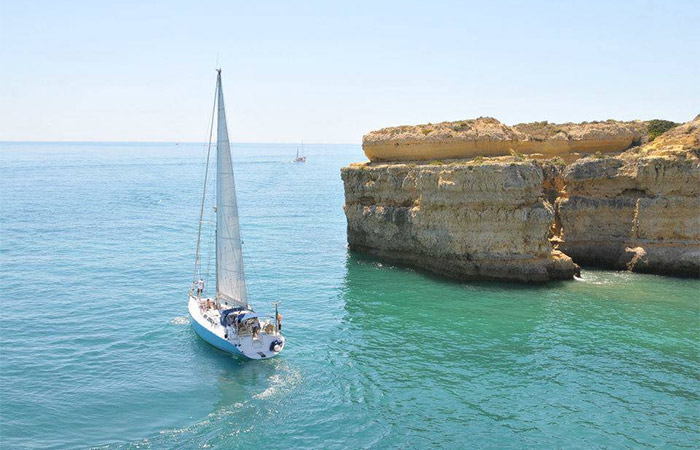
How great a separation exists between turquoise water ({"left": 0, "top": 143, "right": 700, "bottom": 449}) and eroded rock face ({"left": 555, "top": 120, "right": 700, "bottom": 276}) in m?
2.47

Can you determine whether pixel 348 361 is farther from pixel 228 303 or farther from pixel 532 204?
pixel 532 204

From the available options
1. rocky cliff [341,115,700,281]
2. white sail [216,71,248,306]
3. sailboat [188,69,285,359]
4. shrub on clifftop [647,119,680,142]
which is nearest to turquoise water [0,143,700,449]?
sailboat [188,69,285,359]

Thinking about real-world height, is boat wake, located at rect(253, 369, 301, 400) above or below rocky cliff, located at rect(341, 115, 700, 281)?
below

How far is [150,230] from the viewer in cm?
6900

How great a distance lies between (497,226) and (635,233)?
1376cm

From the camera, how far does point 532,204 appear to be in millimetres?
47344

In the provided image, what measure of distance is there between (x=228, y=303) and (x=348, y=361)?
859 centimetres

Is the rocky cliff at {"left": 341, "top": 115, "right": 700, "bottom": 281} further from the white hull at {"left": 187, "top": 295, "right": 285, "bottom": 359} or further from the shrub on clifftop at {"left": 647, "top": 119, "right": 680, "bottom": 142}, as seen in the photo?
the white hull at {"left": 187, "top": 295, "right": 285, "bottom": 359}

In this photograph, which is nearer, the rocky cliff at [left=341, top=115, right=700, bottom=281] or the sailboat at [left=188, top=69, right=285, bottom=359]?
the sailboat at [left=188, top=69, right=285, bottom=359]

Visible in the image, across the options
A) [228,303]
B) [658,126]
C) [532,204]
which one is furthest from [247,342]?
[658,126]

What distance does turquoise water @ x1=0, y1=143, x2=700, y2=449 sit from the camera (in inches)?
984

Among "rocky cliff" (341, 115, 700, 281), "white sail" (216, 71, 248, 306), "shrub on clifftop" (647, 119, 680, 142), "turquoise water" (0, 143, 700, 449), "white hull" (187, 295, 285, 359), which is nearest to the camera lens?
"turquoise water" (0, 143, 700, 449)

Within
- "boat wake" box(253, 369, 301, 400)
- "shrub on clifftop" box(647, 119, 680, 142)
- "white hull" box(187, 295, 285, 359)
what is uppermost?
"shrub on clifftop" box(647, 119, 680, 142)

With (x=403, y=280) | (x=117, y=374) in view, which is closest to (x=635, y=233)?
(x=403, y=280)
